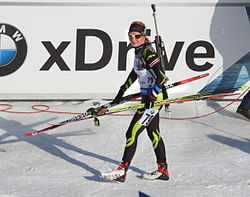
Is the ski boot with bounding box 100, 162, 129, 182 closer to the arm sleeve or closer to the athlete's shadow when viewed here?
the athlete's shadow

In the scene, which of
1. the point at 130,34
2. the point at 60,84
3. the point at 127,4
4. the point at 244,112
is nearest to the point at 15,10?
the point at 60,84

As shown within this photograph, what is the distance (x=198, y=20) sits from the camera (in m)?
7.31

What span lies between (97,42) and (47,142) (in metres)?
2.52

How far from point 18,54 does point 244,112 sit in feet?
13.9

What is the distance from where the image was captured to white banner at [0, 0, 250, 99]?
7.26 meters

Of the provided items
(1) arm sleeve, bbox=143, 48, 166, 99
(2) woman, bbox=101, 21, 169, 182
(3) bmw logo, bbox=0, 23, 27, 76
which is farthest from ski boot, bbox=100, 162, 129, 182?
(3) bmw logo, bbox=0, 23, 27, 76

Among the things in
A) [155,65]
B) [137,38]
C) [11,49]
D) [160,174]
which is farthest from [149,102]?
[11,49]

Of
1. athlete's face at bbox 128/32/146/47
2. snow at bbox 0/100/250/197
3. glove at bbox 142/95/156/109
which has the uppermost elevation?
athlete's face at bbox 128/32/146/47

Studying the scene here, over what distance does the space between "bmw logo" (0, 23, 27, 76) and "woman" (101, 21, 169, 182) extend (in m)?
3.78

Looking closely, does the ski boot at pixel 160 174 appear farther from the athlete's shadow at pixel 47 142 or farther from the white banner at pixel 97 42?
the white banner at pixel 97 42

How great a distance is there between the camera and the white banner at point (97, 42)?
Result: 286 inches

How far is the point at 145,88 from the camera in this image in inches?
163

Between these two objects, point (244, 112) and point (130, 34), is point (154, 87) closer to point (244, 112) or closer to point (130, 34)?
point (130, 34)

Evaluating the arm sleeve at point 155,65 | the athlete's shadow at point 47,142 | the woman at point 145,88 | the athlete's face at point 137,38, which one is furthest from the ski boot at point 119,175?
the athlete's face at point 137,38
